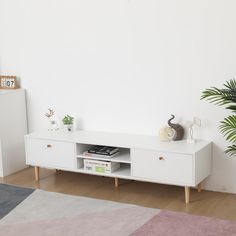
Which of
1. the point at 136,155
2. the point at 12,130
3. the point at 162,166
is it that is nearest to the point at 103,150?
the point at 136,155

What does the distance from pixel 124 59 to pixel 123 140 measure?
28.7 inches

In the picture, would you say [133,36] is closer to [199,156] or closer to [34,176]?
[199,156]

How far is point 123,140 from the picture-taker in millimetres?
3906

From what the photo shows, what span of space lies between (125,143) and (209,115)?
0.74m

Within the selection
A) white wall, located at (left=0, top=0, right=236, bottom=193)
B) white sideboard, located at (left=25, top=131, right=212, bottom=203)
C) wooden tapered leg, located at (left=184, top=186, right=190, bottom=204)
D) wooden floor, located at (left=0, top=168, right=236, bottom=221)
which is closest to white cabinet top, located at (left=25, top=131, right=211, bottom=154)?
white sideboard, located at (left=25, top=131, right=212, bottom=203)

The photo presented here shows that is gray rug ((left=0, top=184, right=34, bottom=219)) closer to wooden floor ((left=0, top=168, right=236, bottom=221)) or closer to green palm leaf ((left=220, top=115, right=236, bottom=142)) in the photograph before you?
wooden floor ((left=0, top=168, right=236, bottom=221))

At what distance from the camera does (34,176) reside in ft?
14.4

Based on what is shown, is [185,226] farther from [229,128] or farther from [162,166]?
[229,128]

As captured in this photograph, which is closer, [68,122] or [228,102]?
[228,102]

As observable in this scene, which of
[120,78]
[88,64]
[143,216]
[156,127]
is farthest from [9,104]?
[143,216]

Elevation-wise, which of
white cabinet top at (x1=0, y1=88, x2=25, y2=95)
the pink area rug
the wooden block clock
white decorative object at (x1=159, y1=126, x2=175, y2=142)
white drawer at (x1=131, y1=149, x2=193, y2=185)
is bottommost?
the pink area rug

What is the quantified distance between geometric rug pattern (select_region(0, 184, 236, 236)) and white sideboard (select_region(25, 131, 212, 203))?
0.30m

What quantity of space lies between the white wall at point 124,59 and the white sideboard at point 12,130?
12 cm

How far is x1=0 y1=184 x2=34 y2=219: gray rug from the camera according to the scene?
3.57 meters
